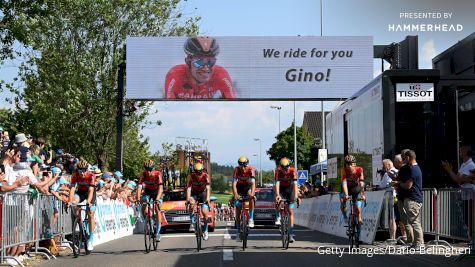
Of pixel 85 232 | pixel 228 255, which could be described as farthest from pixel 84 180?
pixel 228 255

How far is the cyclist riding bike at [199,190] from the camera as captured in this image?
17922mm

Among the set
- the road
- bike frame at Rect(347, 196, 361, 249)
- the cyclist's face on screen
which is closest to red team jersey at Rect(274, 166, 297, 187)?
the road

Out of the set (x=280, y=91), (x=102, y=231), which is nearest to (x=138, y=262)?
(x=102, y=231)

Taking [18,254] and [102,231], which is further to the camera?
[102,231]

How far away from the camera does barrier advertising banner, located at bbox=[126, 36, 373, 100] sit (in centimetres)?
3900

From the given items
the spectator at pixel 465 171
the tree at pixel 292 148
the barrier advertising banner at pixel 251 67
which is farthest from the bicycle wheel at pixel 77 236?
the tree at pixel 292 148

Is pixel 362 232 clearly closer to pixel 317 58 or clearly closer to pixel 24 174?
pixel 24 174

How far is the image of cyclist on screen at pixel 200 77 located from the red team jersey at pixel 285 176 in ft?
69.1

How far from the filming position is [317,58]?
129 feet

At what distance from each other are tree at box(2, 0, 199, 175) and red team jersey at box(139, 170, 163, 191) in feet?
71.1

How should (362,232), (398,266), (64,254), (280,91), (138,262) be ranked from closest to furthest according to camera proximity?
(398,266), (138,262), (64,254), (362,232), (280,91)

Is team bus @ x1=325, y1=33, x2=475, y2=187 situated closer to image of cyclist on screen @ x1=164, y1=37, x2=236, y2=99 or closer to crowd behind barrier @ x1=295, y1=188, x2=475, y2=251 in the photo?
crowd behind barrier @ x1=295, y1=188, x2=475, y2=251

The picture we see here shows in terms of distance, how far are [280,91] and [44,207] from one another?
75.2 ft

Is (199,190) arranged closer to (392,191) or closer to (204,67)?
(392,191)
